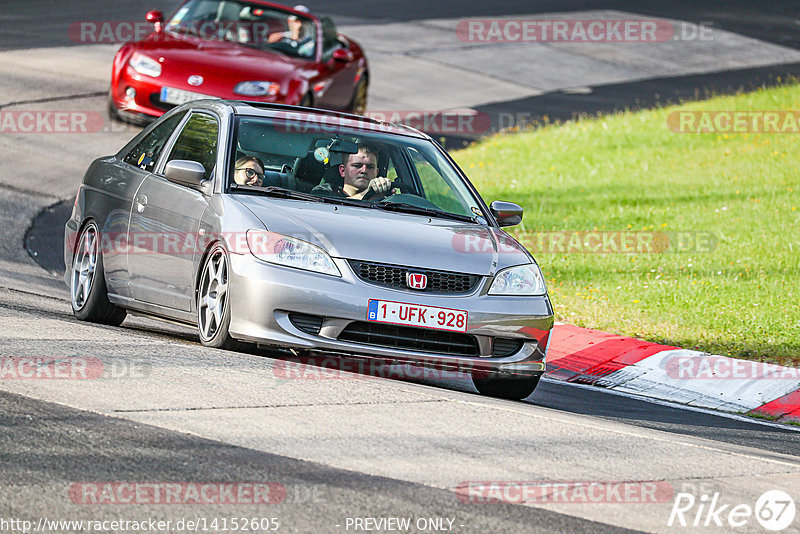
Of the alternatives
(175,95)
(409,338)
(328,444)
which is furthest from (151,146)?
(175,95)

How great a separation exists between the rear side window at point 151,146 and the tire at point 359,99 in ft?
29.5

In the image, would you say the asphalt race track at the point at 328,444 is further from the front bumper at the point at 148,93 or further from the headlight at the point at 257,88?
the headlight at the point at 257,88

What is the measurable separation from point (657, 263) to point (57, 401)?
8562 mm

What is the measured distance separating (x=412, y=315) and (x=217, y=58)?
9418 millimetres

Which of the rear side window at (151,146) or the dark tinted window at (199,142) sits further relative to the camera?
the rear side window at (151,146)

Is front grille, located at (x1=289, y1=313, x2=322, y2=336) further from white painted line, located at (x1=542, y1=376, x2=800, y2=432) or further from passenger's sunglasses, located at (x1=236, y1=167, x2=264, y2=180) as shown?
white painted line, located at (x1=542, y1=376, x2=800, y2=432)

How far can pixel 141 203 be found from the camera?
8.46 m

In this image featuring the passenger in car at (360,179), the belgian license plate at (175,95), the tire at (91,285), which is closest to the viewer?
→ the passenger in car at (360,179)

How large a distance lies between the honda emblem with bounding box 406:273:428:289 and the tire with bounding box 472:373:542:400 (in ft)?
2.96

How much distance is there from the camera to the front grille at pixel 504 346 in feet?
24.8

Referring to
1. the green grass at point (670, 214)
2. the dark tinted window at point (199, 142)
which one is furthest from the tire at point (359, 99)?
the dark tinted window at point (199, 142)

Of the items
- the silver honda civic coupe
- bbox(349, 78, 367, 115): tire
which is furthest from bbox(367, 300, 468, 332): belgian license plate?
bbox(349, 78, 367, 115): tire

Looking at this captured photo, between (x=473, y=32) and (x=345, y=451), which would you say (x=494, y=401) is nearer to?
(x=345, y=451)

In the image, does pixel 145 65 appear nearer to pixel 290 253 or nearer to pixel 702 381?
pixel 702 381
